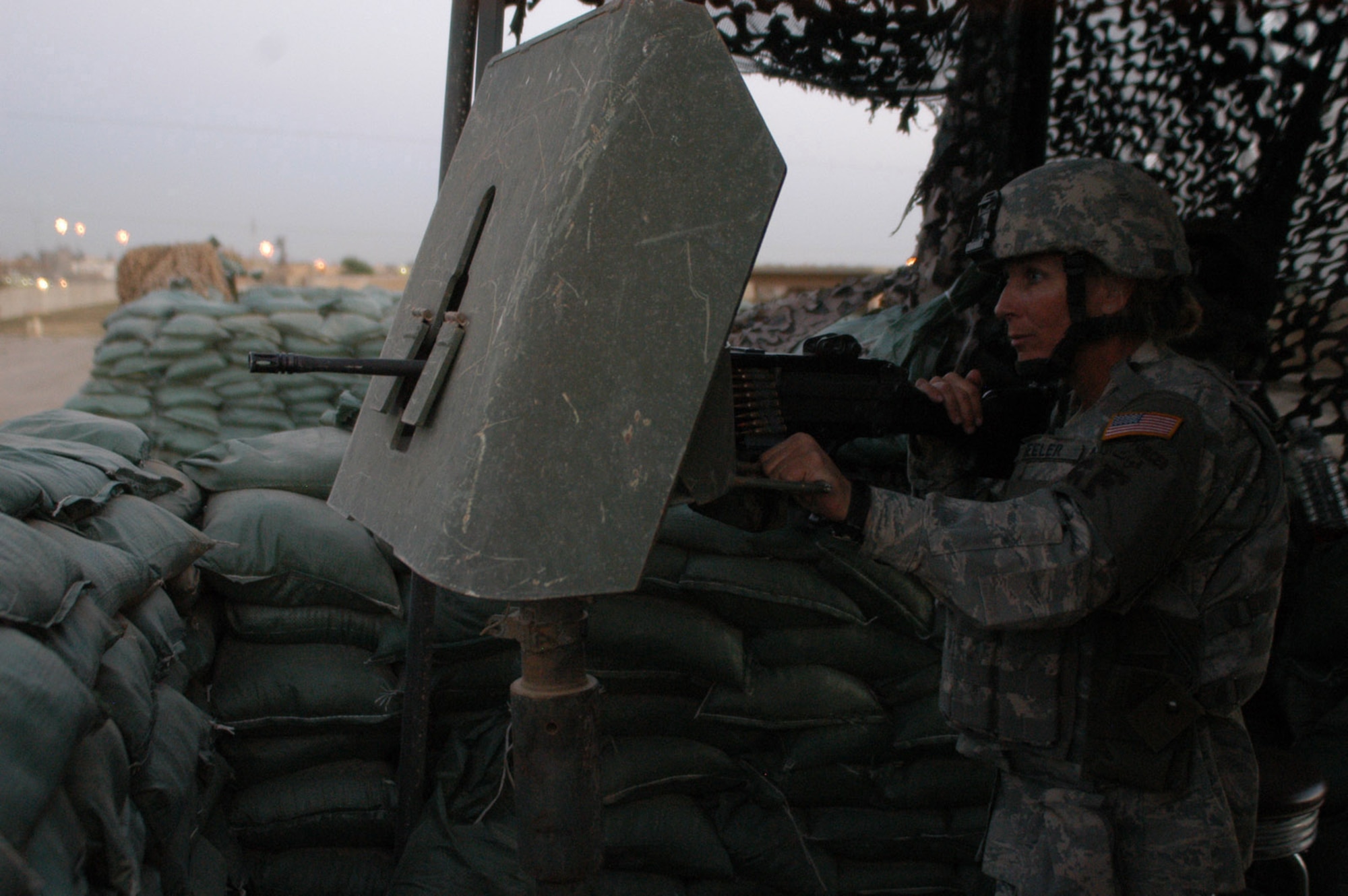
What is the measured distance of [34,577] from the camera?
1375 millimetres

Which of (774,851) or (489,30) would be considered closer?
(489,30)

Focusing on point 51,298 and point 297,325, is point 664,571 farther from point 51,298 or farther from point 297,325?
point 51,298

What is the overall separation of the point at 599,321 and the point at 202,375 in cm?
303

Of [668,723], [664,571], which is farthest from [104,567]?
[668,723]

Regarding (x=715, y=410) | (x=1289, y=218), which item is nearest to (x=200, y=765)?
(x=715, y=410)

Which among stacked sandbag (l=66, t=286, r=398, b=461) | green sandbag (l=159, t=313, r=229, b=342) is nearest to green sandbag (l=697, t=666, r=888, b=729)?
stacked sandbag (l=66, t=286, r=398, b=461)

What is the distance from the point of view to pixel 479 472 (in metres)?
0.93

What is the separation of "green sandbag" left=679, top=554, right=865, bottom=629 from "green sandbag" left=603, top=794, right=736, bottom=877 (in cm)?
51

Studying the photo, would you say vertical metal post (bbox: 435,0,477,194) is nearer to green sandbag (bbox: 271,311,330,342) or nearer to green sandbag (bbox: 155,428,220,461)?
green sandbag (bbox: 155,428,220,461)

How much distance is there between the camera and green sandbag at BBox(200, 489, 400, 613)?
2.24m

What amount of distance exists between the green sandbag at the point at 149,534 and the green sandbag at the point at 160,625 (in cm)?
5

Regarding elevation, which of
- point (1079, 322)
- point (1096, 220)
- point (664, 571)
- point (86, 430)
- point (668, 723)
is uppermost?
point (1096, 220)

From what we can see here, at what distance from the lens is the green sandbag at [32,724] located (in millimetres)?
1084

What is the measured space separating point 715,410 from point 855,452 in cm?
133
